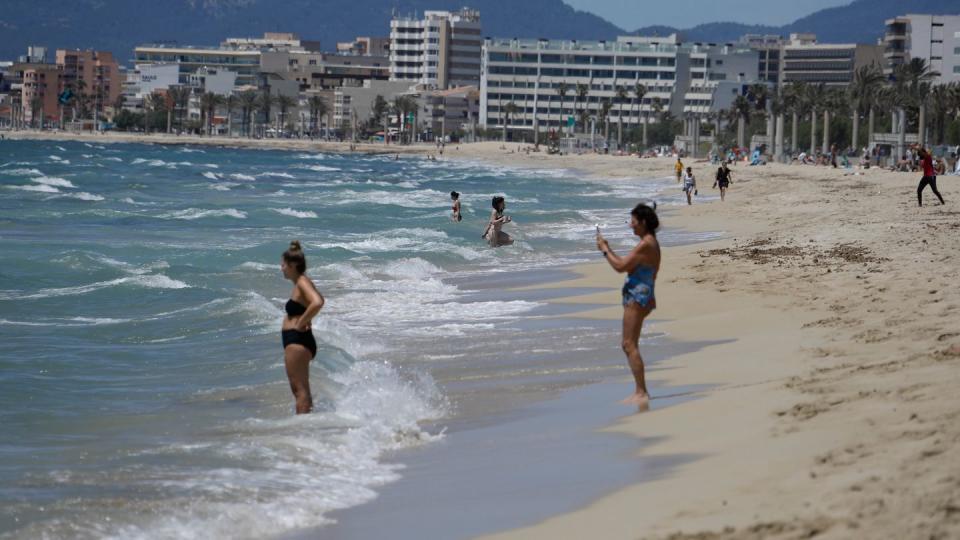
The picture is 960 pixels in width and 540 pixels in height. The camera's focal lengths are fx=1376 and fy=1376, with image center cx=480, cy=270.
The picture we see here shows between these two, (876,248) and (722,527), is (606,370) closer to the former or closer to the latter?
(722,527)

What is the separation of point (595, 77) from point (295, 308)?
587ft

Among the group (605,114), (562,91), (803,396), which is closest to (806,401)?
(803,396)

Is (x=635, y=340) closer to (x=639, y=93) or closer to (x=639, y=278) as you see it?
(x=639, y=278)

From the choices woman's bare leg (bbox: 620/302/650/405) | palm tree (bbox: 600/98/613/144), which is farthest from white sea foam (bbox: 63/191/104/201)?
palm tree (bbox: 600/98/613/144)

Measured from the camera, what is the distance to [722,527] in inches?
226

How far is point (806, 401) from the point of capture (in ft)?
27.0

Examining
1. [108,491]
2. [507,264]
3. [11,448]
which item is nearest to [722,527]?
[108,491]

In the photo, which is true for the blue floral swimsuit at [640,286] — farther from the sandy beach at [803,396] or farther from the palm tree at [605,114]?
the palm tree at [605,114]

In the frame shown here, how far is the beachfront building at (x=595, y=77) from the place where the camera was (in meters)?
182

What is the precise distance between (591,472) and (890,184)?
43027 millimetres

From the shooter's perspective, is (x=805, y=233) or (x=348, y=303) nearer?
(x=348, y=303)

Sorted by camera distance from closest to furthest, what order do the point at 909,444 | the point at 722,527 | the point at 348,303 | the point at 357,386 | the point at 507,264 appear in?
the point at 722,527, the point at 909,444, the point at 357,386, the point at 348,303, the point at 507,264

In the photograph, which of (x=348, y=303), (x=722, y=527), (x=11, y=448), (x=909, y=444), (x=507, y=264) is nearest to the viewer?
(x=722, y=527)

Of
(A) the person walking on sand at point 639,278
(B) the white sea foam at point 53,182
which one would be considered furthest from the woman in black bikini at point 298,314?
(B) the white sea foam at point 53,182
